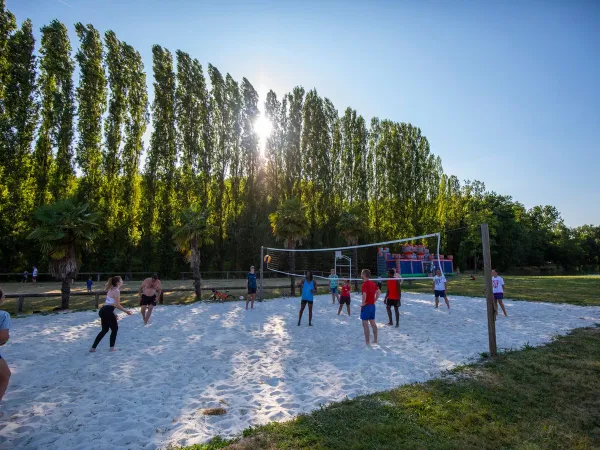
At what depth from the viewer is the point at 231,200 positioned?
1335 inches

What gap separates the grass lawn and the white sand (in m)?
0.44

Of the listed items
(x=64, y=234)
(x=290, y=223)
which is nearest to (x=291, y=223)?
(x=290, y=223)

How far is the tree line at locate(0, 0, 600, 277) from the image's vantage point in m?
24.5

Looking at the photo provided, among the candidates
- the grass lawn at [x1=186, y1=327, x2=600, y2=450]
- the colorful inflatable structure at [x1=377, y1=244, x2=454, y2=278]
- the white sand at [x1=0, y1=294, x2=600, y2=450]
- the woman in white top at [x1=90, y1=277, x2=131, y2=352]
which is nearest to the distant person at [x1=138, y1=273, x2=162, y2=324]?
the white sand at [x1=0, y1=294, x2=600, y2=450]

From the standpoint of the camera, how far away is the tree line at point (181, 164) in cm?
2453

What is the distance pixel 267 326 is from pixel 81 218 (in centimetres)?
992

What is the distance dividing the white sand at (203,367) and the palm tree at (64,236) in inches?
108

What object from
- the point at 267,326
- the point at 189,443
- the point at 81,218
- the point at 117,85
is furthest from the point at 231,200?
the point at 189,443

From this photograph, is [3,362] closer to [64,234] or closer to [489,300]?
[489,300]

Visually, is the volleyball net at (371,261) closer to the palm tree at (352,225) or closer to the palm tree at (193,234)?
the palm tree at (352,225)

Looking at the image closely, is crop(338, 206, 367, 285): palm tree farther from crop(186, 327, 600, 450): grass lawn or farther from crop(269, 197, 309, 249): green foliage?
crop(186, 327, 600, 450): grass lawn

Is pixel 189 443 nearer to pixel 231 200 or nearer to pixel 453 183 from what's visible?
pixel 231 200

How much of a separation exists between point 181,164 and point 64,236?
1849cm

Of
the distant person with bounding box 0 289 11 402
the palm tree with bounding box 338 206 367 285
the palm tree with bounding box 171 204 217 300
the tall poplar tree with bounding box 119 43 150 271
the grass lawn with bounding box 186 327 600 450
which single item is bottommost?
the grass lawn with bounding box 186 327 600 450
